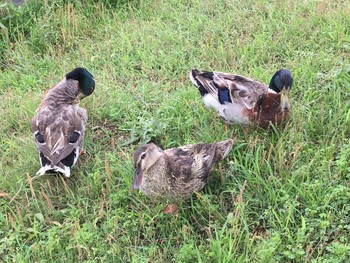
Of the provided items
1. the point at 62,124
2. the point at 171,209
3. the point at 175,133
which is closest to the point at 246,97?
the point at 175,133

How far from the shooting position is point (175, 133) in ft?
14.1

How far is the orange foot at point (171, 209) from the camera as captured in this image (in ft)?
11.4

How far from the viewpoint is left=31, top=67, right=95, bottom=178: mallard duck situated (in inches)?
153

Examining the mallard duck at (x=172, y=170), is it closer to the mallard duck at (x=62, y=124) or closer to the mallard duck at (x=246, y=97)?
the mallard duck at (x=246, y=97)

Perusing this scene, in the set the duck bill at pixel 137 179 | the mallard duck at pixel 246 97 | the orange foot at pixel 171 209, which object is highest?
the mallard duck at pixel 246 97

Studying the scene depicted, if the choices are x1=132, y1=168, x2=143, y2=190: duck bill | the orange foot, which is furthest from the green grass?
x1=132, y1=168, x2=143, y2=190: duck bill

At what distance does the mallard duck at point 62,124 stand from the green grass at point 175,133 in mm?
184

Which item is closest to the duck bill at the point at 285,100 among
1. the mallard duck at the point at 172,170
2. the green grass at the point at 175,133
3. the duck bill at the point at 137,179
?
the green grass at the point at 175,133

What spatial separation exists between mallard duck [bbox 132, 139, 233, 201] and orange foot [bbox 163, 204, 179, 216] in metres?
A: 0.06

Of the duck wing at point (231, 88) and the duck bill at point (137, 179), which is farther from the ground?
the duck wing at point (231, 88)

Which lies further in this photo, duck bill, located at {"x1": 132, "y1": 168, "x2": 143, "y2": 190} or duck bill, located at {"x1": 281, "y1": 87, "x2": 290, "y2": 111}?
duck bill, located at {"x1": 281, "y1": 87, "x2": 290, "y2": 111}

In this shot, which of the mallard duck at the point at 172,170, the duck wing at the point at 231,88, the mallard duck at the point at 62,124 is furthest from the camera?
the duck wing at the point at 231,88

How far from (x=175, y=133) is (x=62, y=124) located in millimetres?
1061

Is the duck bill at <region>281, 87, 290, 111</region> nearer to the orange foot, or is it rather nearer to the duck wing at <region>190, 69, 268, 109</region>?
the duck wing at <region>190, 69, 268, 109</region>
